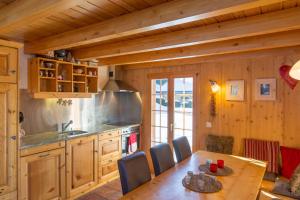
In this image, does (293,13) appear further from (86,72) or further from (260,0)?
(86,72)

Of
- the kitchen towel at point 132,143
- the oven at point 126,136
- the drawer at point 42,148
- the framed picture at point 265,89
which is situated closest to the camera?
the drawer at point 42,148

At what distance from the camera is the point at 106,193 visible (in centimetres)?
343

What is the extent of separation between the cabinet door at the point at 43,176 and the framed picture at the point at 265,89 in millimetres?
3155

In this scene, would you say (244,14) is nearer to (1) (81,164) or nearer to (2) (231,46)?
(2) (231,46)

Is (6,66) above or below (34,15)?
Result: below

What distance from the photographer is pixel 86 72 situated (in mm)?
3773

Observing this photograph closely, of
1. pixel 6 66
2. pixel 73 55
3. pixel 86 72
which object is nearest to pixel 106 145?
pixel 86 72

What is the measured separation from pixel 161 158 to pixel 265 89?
208 centimetres

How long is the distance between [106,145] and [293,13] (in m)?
3.24

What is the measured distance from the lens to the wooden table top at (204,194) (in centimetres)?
172

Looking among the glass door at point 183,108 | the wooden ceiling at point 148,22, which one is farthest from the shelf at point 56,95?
the glass door at point 183,108

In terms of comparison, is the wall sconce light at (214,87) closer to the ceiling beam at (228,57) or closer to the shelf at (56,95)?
the ceiling beam at (228,57)

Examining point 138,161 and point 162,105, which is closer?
point 138,161

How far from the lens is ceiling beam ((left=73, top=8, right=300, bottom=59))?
1896mm
